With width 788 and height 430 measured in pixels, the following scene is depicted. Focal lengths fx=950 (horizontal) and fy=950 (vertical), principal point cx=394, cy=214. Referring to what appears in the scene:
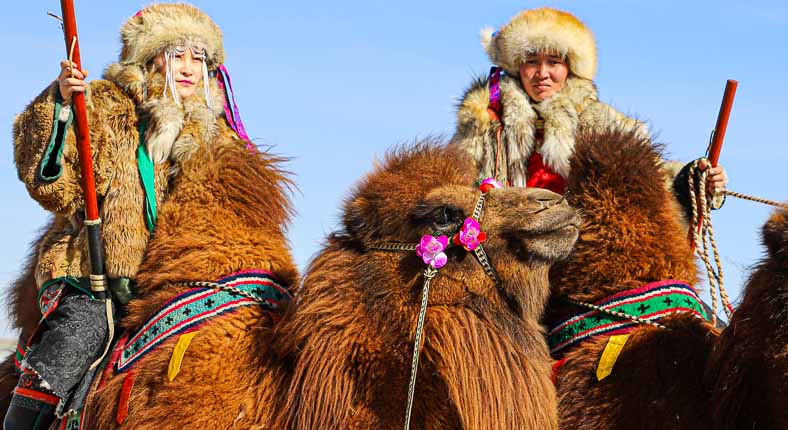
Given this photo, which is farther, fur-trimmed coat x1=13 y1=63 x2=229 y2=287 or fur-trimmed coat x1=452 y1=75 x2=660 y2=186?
fur-trimmed coat x1=452 y1=75 x2=660 y2=186

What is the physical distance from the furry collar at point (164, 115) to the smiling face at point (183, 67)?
→ 0.16ft

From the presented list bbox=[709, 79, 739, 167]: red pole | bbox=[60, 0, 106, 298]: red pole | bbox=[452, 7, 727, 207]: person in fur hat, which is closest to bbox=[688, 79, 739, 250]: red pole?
bbox=[709, 79, 739, 167]: red pole

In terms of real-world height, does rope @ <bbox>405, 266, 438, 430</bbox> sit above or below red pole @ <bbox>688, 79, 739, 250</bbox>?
below

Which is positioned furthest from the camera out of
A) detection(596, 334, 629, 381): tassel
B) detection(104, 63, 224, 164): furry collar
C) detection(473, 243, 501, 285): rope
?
detection(104, 63, 224, 164): furry collar

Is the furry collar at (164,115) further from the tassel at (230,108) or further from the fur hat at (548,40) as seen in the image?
the fur hat at (548,40)

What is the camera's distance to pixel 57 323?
4.37 meters

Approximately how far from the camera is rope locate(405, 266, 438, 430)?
3.69 m

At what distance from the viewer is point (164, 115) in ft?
15.1

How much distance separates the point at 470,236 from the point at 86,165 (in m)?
1.81

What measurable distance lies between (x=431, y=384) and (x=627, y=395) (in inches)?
33.3

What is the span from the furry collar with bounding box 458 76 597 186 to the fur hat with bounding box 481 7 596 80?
121 millimetres

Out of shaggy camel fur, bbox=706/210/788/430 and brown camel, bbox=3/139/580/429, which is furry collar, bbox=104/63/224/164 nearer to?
brown camel, bbox=3/139/580/429

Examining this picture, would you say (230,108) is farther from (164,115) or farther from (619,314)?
(619,314)

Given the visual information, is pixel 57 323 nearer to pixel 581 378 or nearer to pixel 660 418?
pixel 581 378
